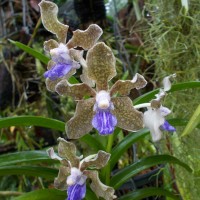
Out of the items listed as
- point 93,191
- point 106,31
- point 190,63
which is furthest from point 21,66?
point 93,191

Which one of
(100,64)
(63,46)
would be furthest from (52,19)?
(100,64)

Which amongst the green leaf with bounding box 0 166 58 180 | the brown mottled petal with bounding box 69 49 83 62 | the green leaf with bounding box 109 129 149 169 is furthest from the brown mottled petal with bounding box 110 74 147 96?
the green leaf with bounding box 0 166 58 180

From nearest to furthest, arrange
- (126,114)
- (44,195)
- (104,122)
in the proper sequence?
(104,122)
(126,114)
(44,195)

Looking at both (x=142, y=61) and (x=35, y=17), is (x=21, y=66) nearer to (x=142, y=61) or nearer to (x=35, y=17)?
(x=35, y=17)

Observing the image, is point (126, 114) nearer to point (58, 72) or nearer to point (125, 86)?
point (125, 86)

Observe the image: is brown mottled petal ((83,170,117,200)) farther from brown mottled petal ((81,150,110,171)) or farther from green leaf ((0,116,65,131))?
green leaf ((0,116,65,131))

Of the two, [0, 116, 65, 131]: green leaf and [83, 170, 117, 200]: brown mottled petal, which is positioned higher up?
[0, 116, 65, 131]: green leaf

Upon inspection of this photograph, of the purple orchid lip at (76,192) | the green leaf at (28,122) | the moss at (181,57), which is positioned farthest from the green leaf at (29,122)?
the moss at (181,57)
